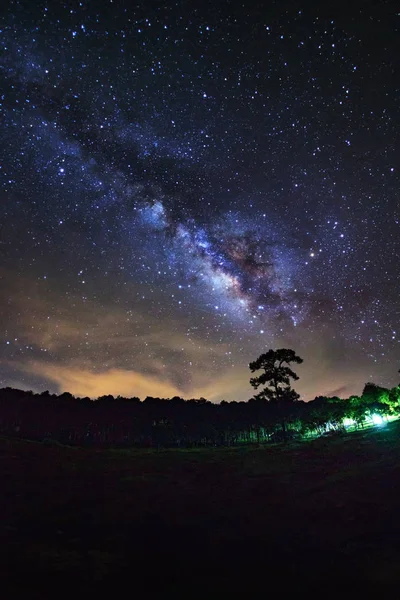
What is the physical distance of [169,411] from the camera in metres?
121

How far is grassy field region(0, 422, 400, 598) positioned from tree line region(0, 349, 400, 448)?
1236 inches

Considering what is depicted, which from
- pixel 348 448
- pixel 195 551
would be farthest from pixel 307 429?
pixel 195 551

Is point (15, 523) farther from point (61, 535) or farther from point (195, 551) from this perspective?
point (195, 551)

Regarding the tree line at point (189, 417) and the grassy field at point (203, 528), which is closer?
the grassy field at point (203, 528)

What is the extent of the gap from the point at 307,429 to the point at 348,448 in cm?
3233

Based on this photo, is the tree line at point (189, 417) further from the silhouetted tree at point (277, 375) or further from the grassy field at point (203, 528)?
the grassy field at point (203, 528)

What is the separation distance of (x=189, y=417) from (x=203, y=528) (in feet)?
332

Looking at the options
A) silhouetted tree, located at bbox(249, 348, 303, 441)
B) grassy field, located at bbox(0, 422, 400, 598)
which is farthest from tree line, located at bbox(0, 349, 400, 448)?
grassy field, located at bbox(0, 422, 400, 598)

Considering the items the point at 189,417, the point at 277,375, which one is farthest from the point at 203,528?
the point at 189,417

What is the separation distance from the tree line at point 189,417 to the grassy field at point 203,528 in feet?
103

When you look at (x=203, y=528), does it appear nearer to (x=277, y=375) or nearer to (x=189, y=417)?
(x=277, y=375)

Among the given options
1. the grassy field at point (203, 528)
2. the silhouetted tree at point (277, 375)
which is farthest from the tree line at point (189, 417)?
the grassy field at point (203, 528)

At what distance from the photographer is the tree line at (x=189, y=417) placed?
60.5m

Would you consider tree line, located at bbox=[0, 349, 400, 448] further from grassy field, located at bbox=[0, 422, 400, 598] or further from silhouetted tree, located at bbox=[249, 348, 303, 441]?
grassy field, located at bbox=[0, 422, 400, 598]
